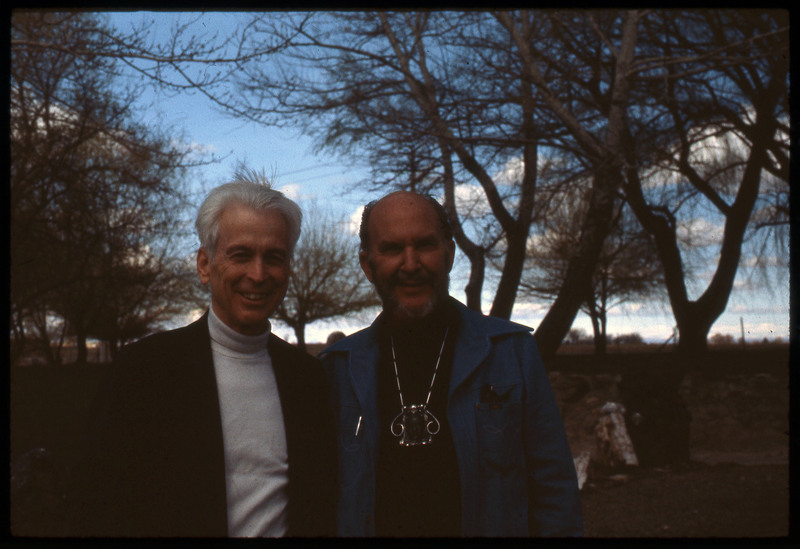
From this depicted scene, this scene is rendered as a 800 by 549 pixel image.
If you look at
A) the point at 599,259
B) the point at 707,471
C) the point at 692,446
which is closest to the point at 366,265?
the point at 707,471

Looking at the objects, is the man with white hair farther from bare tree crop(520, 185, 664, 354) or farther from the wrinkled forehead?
bare tree crop(520, 185, 664, 354)

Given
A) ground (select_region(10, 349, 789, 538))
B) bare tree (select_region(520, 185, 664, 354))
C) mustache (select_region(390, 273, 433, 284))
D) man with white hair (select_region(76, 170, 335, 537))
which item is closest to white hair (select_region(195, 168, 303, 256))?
man with white hair (select_region(76, 170, 335, 537))

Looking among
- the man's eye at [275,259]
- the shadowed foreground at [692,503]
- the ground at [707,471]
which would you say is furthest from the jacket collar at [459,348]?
the shadowed foreground at [692,503]

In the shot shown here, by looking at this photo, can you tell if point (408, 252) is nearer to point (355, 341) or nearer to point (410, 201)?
point (410, 201)

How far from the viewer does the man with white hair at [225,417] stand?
1844mm

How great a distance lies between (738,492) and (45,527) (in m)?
6.76

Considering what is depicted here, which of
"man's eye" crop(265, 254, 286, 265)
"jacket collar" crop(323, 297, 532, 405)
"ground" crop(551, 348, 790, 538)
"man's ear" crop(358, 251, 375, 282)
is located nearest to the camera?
"man's eye" crop(265, 254, 286, 265)

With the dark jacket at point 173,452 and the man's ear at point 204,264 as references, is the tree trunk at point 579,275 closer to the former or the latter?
the dark jacket at point 173,452

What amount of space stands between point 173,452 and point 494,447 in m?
1.05

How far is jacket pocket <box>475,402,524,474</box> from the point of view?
84.0 inches

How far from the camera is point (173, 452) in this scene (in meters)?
1.90

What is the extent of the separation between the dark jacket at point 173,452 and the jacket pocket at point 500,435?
1.76 feet
